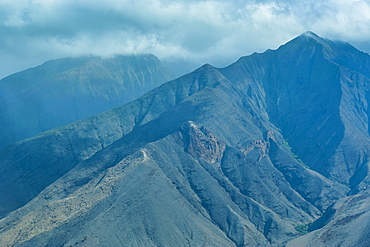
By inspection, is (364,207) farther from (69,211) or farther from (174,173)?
(69,211)

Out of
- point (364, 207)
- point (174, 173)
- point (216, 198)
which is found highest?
point (174, 173)

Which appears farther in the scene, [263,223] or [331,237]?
[263,223]

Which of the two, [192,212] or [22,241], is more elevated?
[22,241]

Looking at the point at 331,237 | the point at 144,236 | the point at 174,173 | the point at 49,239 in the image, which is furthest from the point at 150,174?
the point at 331,237

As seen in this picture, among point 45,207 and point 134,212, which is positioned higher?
point 45,207

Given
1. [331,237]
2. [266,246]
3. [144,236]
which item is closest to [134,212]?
[144,236]

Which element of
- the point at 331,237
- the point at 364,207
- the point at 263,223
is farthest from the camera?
the point at 263,223

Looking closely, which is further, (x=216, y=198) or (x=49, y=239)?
(x=216, y=198)

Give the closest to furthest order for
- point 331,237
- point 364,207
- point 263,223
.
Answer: point 331,237
point 364,207
point 263,223

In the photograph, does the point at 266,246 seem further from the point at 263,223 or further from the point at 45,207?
the point at 45,207
